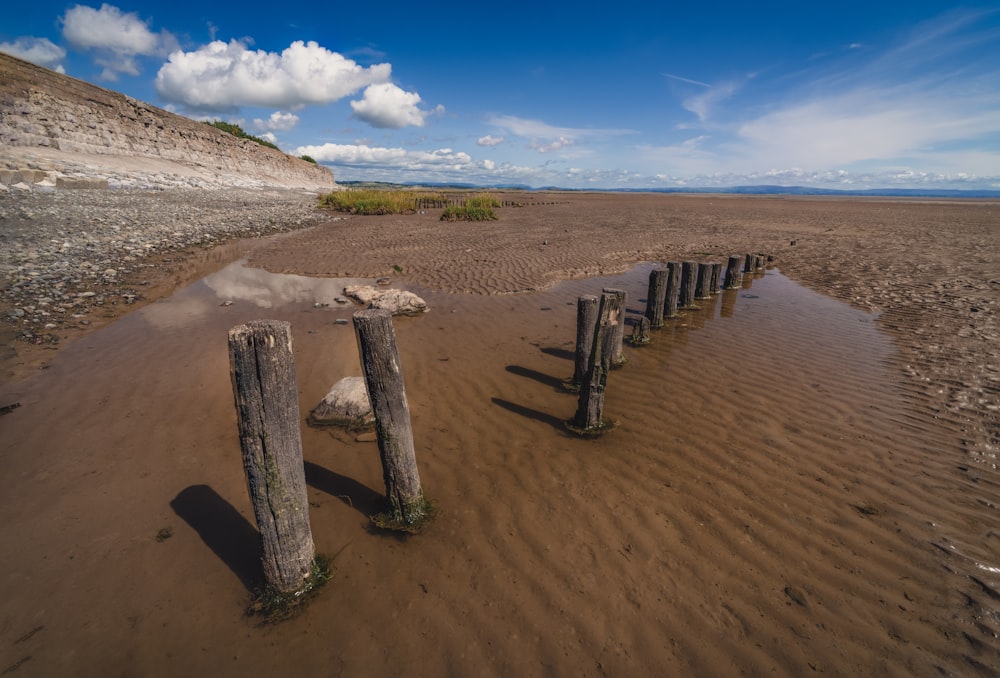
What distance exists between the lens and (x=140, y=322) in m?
8.23

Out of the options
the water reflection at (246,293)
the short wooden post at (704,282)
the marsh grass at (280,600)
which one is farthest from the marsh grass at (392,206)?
the marsh grass at (280,600)

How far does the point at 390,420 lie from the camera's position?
365 cm

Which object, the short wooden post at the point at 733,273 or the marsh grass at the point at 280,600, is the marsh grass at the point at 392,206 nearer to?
the short wooden post at the point at 733,273

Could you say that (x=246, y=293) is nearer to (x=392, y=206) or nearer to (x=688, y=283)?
(x=688, y=283)

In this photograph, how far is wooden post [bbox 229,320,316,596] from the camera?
2744mm

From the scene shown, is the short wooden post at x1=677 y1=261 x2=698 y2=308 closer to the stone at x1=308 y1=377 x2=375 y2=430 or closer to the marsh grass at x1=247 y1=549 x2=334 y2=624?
the stone at x1=308 y1=377 x2=375 y2=430

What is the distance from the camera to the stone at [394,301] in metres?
9.38

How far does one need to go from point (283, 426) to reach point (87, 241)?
48.8 ft

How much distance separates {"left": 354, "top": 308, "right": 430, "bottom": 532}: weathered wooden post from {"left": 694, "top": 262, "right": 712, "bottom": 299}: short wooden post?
9506mm

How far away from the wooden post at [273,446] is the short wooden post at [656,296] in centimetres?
748

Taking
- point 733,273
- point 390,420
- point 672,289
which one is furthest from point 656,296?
point 390,420

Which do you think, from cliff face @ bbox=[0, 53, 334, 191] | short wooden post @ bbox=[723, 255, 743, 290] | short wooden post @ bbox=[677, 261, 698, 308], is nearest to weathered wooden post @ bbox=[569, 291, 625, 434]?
short wooden post @ bbox=[677, 261, 698, 308]

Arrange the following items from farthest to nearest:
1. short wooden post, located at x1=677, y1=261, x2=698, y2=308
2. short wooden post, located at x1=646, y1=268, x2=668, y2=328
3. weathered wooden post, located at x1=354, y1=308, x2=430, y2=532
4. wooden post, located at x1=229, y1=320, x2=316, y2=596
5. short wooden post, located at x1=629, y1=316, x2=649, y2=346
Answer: short wooden post, located at x1=677, y1=261, x2=698, y2=308, short wooden post, located at x1=646, y1=268, x2=668, y2=328, short wooden post, located at x1=629, y1=316, x2=649, y2=346, weathered wooden post, located at x1=354, y1=308, x2=430, y2=532, wooden post, located at x1=229, y1=320, x2=316, y2=596

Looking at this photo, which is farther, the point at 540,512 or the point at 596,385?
the point at 596,385
